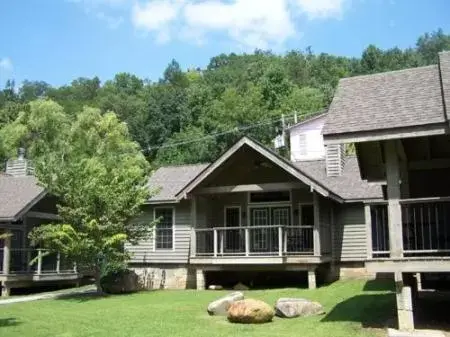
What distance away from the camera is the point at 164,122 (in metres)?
62.0

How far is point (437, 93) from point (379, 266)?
12.0 ft

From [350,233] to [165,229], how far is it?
25.0 ft

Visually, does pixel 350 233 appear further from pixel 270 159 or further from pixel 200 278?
pixel 200 278

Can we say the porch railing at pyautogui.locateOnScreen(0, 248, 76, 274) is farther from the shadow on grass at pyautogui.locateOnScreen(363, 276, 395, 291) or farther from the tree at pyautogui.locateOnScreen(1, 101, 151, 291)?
the shadow on grass at pyautogui.locateOnScreen(363, 276, 395, 291)

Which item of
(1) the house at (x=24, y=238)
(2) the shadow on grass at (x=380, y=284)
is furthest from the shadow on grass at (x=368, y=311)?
(1) the house at (x=24, y=238)

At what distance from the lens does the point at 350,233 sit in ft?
71.8

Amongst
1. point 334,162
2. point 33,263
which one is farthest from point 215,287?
point 33,263

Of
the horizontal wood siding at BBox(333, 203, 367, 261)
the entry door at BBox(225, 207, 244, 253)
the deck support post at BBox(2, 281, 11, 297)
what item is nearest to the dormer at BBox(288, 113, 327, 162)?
the entry door at BBox(225, 207, 244, 253)

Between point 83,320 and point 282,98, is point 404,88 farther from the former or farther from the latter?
point 282,98

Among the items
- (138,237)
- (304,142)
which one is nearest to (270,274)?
(138,237)

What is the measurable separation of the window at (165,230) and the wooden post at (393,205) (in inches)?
547

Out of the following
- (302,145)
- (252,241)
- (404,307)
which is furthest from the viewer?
(302,145)

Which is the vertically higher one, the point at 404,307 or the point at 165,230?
the point at 165,230

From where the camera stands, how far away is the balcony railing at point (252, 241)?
68.9ft
